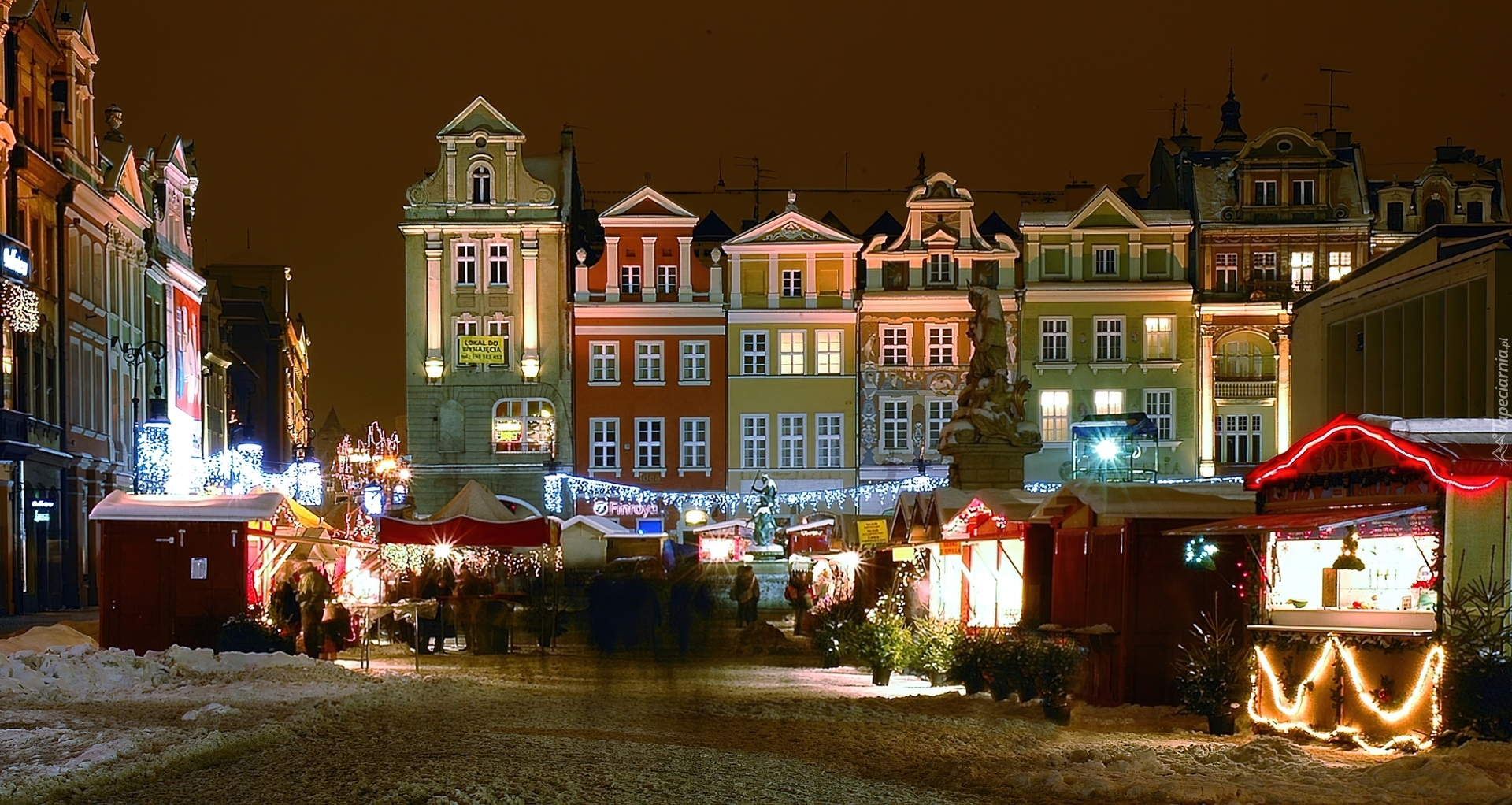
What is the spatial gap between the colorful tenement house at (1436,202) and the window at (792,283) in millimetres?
17861

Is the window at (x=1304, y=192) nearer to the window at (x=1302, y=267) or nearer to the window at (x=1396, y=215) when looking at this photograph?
the window at (x=1302, y=267)

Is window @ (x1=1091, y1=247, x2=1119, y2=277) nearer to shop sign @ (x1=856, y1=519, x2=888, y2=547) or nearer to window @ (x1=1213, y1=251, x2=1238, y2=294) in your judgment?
window @ (x1=1213, y1=251, x2=1238, y2=294)

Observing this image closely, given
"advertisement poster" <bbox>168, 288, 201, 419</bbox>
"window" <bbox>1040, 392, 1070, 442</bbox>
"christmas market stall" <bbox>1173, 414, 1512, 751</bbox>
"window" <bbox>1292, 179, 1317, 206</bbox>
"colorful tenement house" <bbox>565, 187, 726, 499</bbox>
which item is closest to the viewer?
"christmas market stall" <bbox>1173, 414, 1512, 751</bbox>

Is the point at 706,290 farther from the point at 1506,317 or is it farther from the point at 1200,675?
the point at 1200,675

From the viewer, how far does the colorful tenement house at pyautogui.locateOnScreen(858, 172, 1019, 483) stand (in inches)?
2311

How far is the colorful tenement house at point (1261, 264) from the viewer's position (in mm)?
57719

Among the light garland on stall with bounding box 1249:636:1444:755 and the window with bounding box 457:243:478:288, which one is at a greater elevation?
the window with bounding box 457:243:478:288

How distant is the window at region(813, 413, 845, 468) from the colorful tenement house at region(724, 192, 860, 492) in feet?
0.08

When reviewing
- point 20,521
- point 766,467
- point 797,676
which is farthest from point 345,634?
point 766,467

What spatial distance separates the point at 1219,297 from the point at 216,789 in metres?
49.9

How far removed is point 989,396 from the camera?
29.8 metres

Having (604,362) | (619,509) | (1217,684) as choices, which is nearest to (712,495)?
(619,509)

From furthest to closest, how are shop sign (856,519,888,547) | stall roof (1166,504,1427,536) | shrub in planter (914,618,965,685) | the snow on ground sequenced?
shop sign (856,519,888,547) → shrub in planter (914,618,965,685) → stall roof (1166,504,1427,536) → the snow on ground

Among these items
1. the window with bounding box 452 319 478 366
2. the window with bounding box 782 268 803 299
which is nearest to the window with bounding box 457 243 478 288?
the window with bounding box 452 319 478 366
